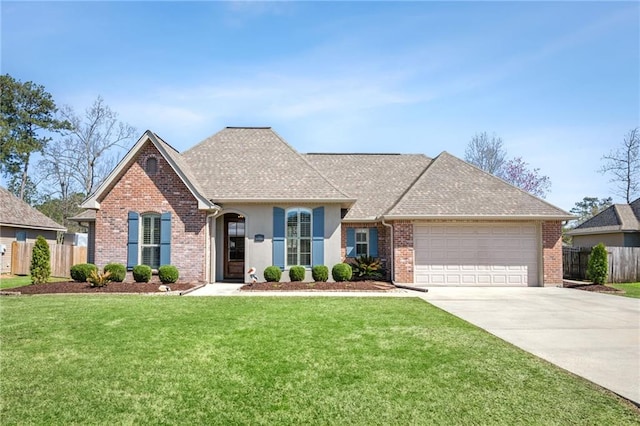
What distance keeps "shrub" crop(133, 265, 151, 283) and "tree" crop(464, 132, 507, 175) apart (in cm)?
3293

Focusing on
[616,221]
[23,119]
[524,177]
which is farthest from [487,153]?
[23,119]

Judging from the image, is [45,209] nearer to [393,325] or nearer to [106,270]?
[106,270]

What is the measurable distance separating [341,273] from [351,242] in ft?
8.99

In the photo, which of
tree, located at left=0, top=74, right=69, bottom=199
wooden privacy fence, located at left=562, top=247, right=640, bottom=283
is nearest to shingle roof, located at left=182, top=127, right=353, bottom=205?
wooden privacy fence, located at left=562, top=247, right=640, bottom=283

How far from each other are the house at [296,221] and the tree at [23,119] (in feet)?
81.3

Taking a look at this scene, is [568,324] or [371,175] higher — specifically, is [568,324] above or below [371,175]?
below

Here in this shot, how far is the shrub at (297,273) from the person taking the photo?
51.3 feet

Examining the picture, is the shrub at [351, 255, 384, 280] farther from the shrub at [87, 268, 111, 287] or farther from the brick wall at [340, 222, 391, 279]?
the shrub at [87, 268, 111, 287]

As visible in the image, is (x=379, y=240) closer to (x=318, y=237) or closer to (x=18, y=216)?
(x=318, y=237)

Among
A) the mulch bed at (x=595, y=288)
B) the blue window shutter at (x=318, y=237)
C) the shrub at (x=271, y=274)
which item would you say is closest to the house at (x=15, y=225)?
the shrub at (x=271, y=274)

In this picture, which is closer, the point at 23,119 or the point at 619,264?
the point at 619,264

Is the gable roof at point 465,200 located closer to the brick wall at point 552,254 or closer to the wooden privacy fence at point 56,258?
the brick wall at point 552,254

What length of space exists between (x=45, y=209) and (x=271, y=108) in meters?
42.3

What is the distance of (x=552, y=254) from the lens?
1633 centimetres
